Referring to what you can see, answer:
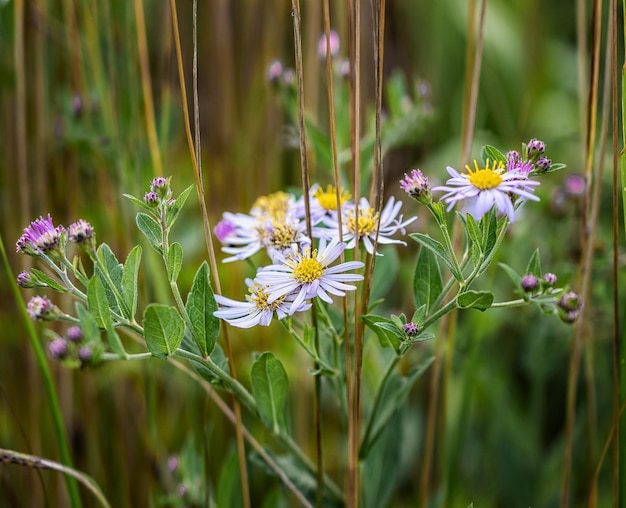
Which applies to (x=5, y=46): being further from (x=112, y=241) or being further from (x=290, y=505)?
(x=290, y=505)

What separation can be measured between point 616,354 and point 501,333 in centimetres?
60

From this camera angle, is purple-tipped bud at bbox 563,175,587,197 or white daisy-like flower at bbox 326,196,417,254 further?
purple-tipped bud at bbox 563,175,587,197

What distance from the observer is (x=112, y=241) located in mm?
1280

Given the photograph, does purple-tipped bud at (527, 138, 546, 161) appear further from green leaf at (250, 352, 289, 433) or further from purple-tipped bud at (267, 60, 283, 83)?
purple-tipped bud at (267, 60, 283, 83)

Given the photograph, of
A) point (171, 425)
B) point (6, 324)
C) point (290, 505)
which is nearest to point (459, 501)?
point (290, 505)

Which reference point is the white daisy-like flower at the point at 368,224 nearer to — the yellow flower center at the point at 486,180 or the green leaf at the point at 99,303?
the yellow flower center at the point at 486,180

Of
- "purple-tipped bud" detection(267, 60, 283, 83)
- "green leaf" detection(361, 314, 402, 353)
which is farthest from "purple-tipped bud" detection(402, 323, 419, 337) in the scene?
"purple-tipped bud" detection(267, 60, 283, 83)

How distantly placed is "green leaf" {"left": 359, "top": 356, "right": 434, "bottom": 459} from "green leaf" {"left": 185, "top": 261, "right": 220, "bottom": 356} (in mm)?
197

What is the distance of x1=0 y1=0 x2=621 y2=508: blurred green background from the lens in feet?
3.54

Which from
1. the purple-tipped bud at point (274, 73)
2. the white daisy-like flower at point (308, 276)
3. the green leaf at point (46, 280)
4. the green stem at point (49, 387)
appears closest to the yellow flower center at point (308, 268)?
the white daisy-like flower at point (308, 276)

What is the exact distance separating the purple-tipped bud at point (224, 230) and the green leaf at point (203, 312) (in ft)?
0.40

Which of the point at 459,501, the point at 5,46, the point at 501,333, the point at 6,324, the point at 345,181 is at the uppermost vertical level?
the point at 5,46

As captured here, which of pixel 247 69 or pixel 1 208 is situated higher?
pixel 247 69

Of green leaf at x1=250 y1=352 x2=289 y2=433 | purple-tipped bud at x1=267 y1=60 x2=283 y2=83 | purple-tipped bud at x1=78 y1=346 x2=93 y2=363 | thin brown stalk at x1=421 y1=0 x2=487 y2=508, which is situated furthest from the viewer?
purple-tipped bud at x1=267 y1=60 x2=283 y2=83
